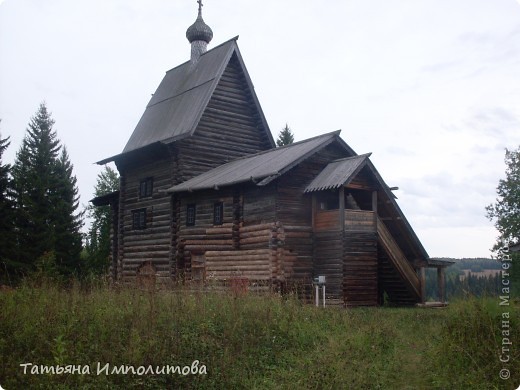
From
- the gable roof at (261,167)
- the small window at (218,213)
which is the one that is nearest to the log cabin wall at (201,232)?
the small window at (218,213)

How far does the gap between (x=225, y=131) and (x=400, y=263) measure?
36.8ft

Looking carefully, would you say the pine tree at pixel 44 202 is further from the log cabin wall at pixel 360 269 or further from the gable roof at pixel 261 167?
the log cabin wall at pixel 360 269

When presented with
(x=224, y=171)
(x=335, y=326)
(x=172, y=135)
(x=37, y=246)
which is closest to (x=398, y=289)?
(x=224, y=171)

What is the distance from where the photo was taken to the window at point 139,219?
2770cm

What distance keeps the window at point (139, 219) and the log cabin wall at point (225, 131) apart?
337 centimetres

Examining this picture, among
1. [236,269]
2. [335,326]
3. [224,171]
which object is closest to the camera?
[335,326]

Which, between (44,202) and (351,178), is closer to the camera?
(351,178)

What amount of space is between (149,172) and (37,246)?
422 inches

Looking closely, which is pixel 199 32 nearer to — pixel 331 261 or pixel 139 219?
pixel 139 219

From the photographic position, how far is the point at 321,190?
2066 cm

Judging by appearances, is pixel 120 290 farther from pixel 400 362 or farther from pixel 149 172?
pixel 149 172

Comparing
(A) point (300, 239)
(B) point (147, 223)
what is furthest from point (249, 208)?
(B) point (147, 223)

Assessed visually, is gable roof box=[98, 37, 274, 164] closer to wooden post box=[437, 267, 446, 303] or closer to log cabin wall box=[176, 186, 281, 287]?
log cabin wall box=[176, 186, 281, 287]

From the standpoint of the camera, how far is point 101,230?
46406 mm
